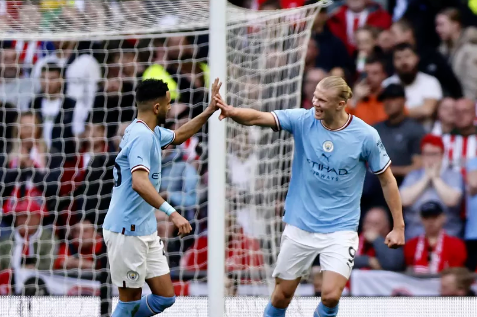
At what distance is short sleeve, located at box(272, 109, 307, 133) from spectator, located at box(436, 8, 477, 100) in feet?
10.3

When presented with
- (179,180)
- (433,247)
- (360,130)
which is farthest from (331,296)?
(179,180)

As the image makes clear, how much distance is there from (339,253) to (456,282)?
8.47 ft

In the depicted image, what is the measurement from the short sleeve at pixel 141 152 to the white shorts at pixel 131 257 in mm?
498

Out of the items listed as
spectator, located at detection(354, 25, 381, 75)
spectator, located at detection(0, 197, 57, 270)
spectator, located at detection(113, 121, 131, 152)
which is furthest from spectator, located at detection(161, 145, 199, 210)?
spectator, located at detection(354, 25, 381, 75)

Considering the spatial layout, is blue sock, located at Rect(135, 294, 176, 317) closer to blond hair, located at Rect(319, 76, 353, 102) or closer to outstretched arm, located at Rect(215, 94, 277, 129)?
outstretched arm, located at Rect(215, 94, 277, 129)

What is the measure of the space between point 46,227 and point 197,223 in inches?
52.9

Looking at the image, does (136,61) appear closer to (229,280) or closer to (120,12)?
(120,12)

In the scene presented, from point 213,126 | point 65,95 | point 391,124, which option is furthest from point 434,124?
point 65,95

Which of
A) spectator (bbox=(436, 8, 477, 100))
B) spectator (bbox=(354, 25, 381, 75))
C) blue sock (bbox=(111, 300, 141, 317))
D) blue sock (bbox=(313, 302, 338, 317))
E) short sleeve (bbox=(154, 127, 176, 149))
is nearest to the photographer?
blue sock (bbox=(313, 302, 338, 317))

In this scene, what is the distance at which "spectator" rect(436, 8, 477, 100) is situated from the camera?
776cm

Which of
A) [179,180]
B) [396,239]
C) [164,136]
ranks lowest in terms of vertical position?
[396,239]

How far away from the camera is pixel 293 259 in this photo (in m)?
5.07

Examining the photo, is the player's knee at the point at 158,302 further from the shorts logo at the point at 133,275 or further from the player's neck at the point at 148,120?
the player's neck at the point at 148,120

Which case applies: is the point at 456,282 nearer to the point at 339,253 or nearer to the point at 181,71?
the point at 339,253
